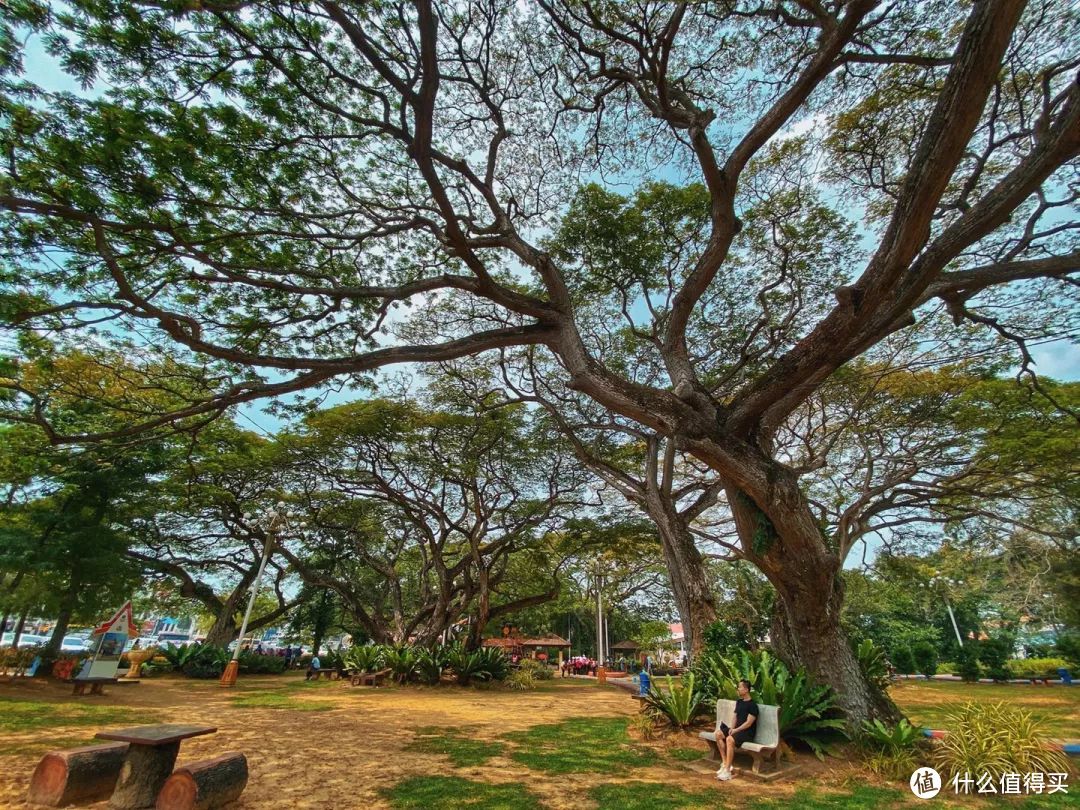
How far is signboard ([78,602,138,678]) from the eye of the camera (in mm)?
10305

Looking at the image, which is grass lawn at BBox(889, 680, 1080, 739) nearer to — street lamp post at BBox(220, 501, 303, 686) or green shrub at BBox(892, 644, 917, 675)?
green shrub at BBox(892, 644, 917, 675)

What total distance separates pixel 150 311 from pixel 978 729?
30.9 feet

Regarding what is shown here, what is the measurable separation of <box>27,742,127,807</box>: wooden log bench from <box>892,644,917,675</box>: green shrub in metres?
31.4

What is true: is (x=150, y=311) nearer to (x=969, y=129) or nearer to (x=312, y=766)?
(x=312, y=766)

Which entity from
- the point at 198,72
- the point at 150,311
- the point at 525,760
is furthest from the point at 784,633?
the point at 198,72

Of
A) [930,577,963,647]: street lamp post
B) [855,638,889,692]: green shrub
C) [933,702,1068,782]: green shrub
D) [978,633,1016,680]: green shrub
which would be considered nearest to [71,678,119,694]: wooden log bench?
[933,702,1068,782]: green shrub

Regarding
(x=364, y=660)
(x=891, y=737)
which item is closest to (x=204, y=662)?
(x=364, y=660)

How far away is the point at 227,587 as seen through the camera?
2675 cm

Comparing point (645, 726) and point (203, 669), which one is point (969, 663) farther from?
point (203, 669)

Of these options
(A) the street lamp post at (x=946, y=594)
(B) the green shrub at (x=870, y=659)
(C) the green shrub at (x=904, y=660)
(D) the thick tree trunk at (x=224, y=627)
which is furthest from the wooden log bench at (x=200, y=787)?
(A) the street lamp post at (x=946, y=594)

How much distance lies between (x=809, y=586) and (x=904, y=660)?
26361 millimetres

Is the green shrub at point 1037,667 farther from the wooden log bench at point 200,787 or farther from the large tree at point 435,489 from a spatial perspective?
the wooden log bench at point 200,787

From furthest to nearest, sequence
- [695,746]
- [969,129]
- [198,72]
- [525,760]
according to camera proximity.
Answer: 1. [695,746]
2. [525,760]
3. [198,72]
4. [969,129]

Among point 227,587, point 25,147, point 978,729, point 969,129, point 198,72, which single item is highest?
point 198,72
